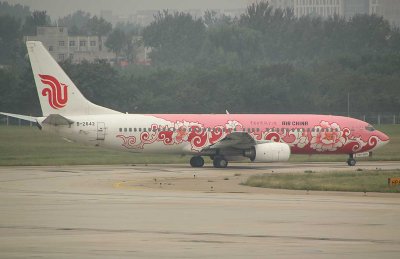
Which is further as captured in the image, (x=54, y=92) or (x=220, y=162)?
(x=220, y=162)

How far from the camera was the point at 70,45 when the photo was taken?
178375 millimetres

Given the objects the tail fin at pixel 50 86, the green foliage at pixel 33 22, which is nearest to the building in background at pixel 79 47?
the green foliage at pixel 33 22

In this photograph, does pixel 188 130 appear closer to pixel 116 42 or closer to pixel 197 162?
pixel 197 162

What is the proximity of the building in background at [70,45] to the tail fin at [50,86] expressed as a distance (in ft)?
335

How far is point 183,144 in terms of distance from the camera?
55719mm

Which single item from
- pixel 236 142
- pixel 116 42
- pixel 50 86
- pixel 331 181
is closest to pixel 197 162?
pixel 236 142

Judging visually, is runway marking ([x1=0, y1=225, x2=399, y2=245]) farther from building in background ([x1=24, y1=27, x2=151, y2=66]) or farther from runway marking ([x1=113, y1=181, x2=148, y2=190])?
building in background ([x1=24, y1=27, x2=151, y2=66])

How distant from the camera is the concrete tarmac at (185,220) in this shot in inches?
947

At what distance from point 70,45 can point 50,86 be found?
12569 cm

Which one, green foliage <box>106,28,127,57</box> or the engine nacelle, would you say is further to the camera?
green foliage <box>106,28,127,57</box>

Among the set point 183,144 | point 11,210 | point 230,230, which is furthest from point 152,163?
point 230,230

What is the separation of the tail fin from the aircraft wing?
24.9 feet

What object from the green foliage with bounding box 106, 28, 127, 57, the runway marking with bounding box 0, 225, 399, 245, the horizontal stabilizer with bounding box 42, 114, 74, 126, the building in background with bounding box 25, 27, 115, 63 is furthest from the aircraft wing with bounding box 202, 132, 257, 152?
the green foliage with bounding box 106, 28, 127, 57

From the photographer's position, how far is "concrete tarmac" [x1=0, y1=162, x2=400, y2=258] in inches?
947
